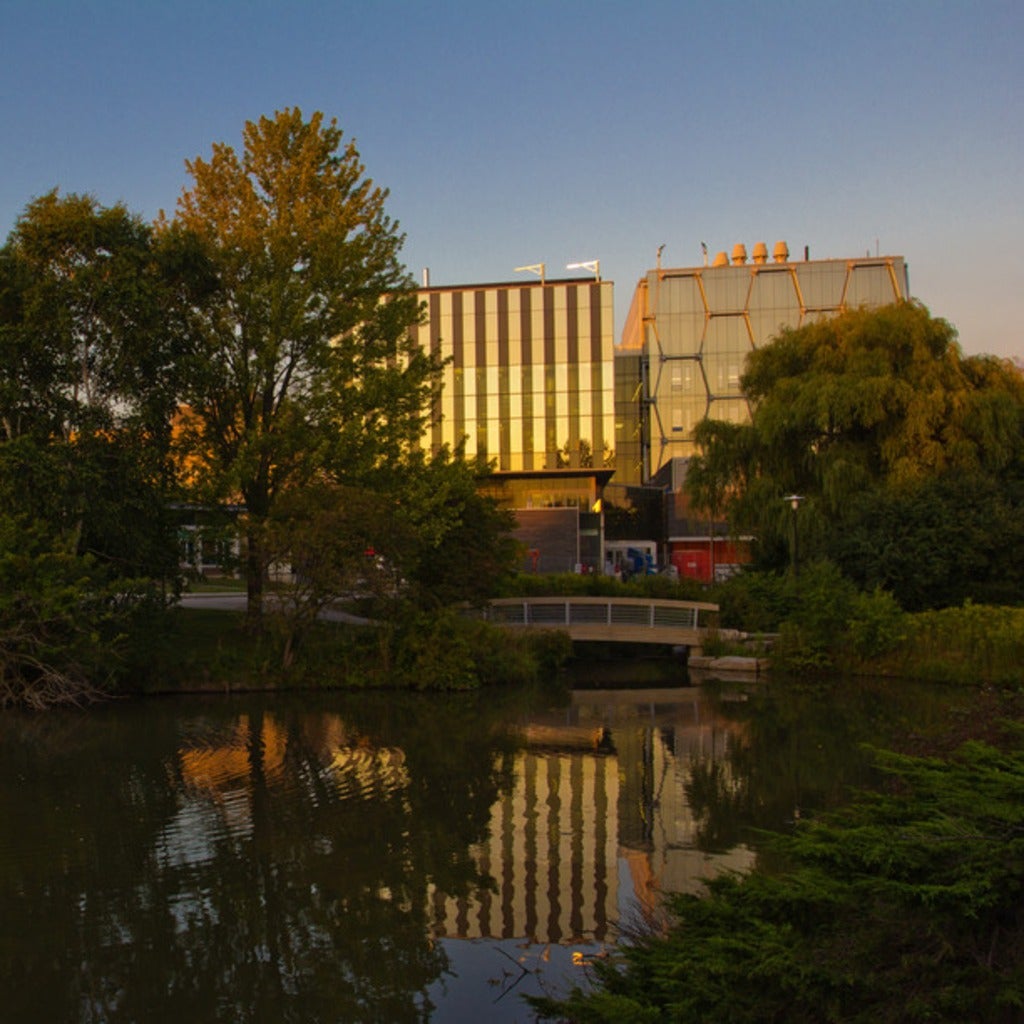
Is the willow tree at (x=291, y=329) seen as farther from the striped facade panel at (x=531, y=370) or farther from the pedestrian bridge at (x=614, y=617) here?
the striped facade panel at (x=531, y=370)

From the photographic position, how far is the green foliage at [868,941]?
4.43m

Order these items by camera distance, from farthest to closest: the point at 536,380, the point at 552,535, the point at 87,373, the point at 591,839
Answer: the point at 536,380
the point at 552,535
the point at 87,373
the point at 591,839

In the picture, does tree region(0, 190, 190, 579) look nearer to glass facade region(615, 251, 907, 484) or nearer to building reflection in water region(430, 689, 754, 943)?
building reflection in water region(430, 689, 754, 943)

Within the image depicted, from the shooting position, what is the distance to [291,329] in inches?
909

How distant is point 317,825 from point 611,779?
4409 millimetres

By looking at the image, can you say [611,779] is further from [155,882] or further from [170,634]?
[170,634]

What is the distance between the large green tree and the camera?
2448 cm

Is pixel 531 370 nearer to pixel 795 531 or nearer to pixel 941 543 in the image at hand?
pixel 795 531

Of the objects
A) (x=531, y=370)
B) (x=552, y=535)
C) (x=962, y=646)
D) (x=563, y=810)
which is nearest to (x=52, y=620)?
(x=563, y=810)

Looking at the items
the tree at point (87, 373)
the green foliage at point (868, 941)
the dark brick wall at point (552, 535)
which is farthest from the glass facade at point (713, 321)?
the green foliage at point (868, 941)

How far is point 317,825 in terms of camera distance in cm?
1095

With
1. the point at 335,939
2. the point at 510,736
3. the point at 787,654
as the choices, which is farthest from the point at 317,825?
the point at 787,654

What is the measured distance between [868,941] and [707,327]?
6910cm

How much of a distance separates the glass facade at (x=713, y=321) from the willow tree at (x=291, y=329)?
46558mm
